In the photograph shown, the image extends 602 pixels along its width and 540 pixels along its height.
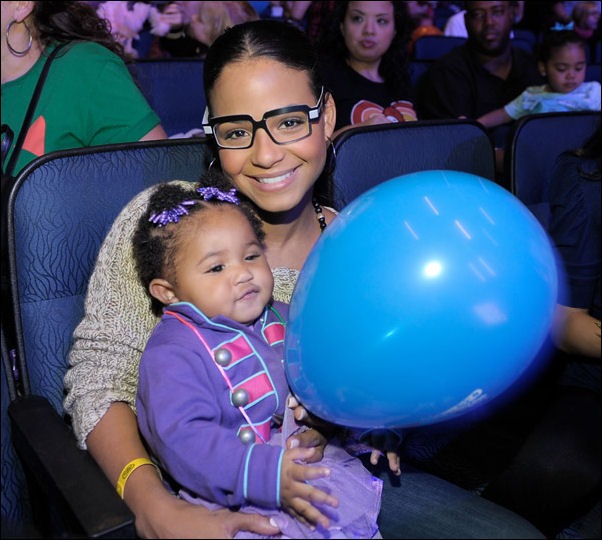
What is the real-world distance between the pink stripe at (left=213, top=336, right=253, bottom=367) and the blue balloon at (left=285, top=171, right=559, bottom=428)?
0.44ft

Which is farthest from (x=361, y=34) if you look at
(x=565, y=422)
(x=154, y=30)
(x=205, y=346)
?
(x=205, y=346)

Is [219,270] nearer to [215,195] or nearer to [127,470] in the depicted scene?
[215,195]

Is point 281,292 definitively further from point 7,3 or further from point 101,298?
point 7,3

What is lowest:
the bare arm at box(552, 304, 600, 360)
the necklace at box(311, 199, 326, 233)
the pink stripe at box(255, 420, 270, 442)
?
the bare arm at box(552, 304, 600, 360)

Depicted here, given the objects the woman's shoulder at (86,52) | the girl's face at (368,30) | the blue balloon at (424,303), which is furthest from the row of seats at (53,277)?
the girl's face at (368,30)

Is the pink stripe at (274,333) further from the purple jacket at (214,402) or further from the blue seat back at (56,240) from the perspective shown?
the blue seat back at (56,240)

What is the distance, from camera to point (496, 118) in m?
3.30

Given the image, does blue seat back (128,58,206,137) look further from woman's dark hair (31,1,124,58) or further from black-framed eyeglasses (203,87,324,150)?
black-framed eyeglasses (203,87,324,150)

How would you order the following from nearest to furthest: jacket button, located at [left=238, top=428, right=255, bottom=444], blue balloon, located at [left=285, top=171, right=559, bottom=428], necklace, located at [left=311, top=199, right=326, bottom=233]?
blue balloon, located at [left=285, top=171, right=559, bottom=428] < jacket button, located at [left=238, top=428, right=255, bottom=444] < necklace, located at [left=311, top=199, right=326, bottom=233]

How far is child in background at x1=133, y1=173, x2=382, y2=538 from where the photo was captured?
88cm

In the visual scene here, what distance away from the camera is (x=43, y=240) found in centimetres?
122

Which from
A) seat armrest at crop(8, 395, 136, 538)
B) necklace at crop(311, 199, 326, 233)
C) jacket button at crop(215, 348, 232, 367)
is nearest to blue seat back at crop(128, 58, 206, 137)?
necklace at crop(311, 199, 326, 233)

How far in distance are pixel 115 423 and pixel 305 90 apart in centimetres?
67

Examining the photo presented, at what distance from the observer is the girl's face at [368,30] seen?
2.86 m
